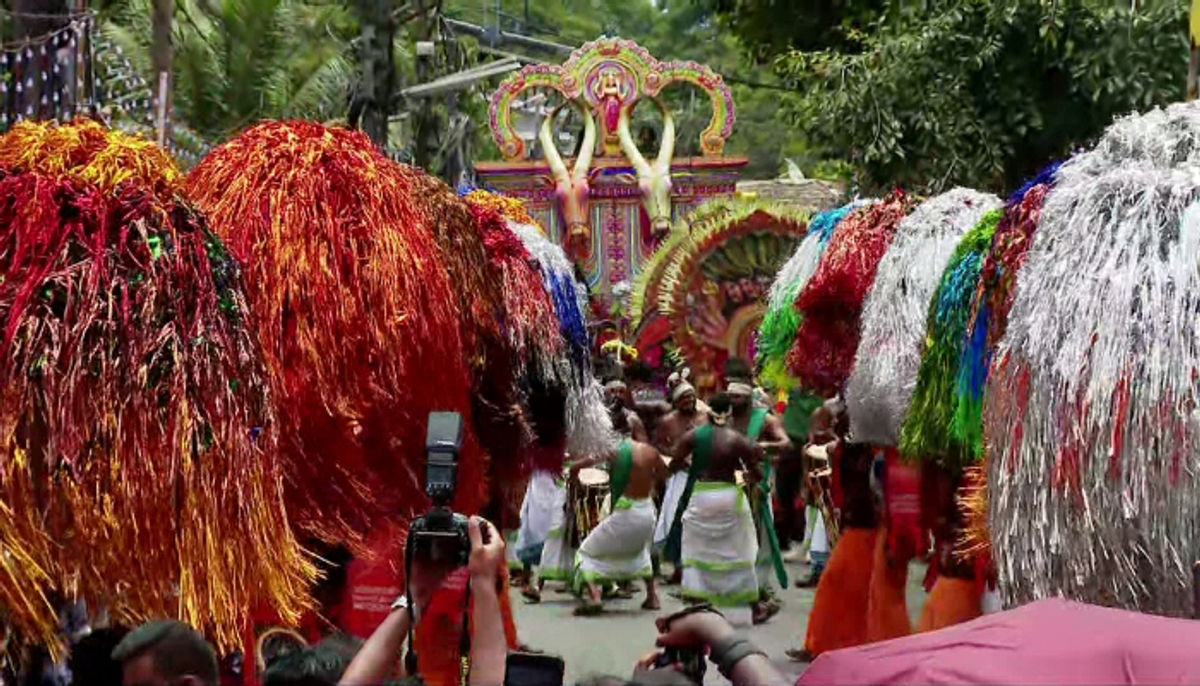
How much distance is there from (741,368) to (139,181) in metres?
7.35

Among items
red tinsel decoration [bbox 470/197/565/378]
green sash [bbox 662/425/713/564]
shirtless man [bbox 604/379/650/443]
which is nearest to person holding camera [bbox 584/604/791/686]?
→ red tinsel decoration [bbox 470/197/565/378]

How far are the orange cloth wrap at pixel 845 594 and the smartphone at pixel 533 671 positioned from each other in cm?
580

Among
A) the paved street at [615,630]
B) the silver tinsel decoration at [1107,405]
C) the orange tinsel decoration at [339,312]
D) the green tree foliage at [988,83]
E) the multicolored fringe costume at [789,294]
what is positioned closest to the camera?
the silver tinsel decoration at [1107,405]

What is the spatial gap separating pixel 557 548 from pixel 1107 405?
7.29 meters

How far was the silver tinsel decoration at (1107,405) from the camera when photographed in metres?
4.82

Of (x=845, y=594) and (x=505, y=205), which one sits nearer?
(x=845, y=594)

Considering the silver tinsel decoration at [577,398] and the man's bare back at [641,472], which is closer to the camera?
the silver tinsel decoration at [577,398]

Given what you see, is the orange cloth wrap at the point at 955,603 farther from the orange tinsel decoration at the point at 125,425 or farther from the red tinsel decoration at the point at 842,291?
the orange tinsel decoration at the point at 125,425

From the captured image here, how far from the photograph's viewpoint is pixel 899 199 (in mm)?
9789

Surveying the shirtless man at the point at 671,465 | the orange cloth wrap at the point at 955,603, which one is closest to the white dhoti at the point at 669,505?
the shirtless man at the point at 671,465

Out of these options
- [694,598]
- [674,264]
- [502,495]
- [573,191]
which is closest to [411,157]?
[674,264]

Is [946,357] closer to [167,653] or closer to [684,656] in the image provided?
[684,656]

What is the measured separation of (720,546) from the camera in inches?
411

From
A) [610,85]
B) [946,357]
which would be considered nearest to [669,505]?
[946,357]
